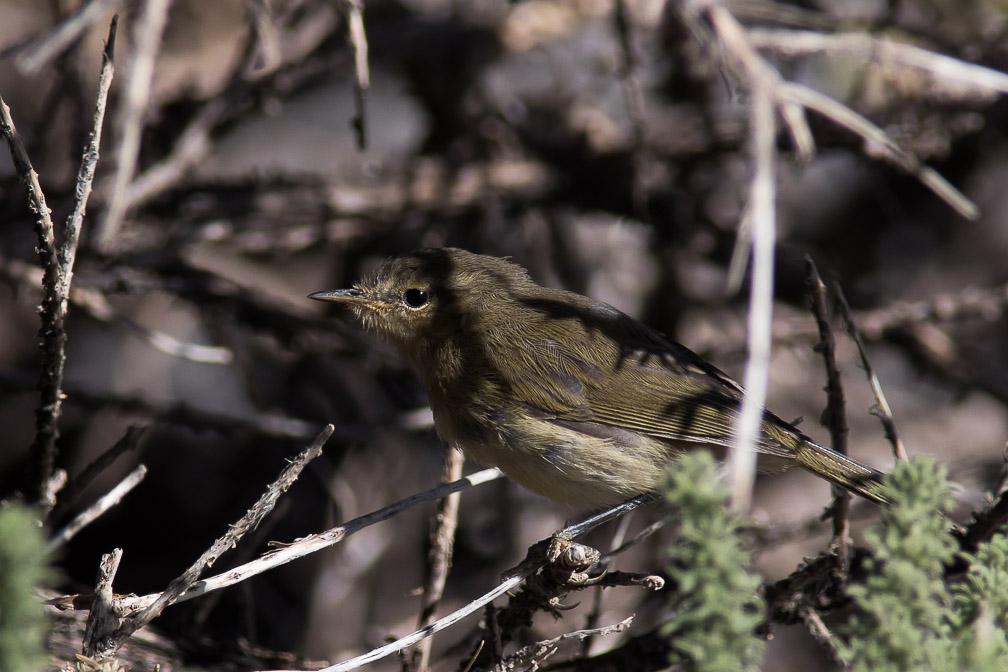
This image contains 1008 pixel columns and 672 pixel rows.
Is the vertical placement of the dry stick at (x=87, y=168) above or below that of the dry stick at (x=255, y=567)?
above

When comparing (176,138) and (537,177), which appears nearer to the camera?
(176,138)

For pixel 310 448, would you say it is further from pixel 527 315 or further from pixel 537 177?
pixel 537 177

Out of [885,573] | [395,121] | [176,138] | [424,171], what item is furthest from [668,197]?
[885,573]

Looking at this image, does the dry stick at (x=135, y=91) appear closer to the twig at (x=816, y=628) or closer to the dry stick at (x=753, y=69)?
the dry stick at (x=753, y=69)

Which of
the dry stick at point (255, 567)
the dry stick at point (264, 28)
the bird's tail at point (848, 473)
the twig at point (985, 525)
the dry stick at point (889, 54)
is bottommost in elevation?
the bird's tail at point (848, 473)

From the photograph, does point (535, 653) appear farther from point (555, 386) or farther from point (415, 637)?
point (555, 386)

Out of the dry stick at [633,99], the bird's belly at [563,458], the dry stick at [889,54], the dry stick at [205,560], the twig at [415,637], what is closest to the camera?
the dry stick at [205,560]

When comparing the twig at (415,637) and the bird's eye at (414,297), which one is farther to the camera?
the bird's eye at (414,297)

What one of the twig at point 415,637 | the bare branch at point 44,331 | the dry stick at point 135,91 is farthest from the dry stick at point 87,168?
the twig at point 415,637
